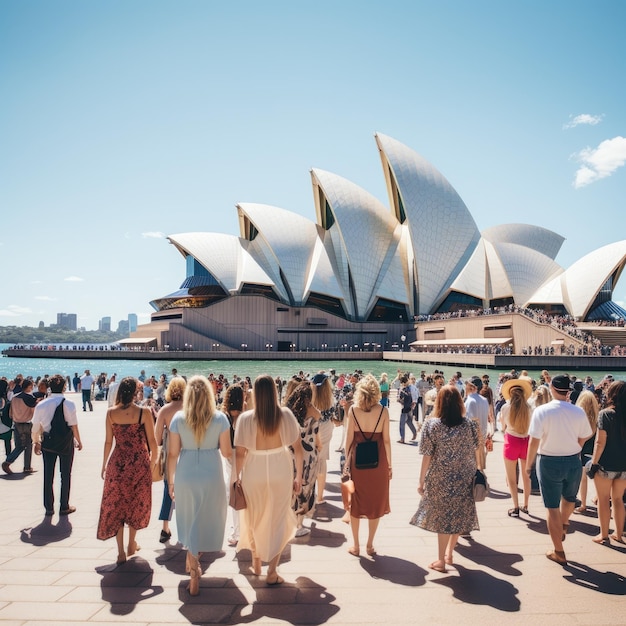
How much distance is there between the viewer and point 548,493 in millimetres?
4070

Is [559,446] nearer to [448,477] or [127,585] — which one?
[448,477]

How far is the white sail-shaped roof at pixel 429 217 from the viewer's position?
4772 cm

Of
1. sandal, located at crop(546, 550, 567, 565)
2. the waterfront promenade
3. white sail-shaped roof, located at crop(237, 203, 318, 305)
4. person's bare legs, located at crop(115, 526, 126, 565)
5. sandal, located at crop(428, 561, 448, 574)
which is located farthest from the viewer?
white sail-shaped roof, located at crop(237, 203, 318, 305)

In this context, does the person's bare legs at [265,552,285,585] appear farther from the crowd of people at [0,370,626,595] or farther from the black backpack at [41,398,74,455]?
the black backpack at [41,398,74,455]

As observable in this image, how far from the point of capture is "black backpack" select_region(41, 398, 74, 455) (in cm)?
524

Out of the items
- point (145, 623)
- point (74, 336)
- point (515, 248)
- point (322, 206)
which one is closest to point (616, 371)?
point (515, 248)

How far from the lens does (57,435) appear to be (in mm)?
5246

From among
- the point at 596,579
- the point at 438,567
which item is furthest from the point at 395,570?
the point at 596,579

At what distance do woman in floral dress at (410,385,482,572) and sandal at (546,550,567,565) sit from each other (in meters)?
0.67

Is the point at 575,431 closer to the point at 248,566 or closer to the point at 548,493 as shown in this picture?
the point at 548,493

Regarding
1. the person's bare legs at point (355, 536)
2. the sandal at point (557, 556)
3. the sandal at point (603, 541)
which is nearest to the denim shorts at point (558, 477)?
the sandal at point (557, 556)

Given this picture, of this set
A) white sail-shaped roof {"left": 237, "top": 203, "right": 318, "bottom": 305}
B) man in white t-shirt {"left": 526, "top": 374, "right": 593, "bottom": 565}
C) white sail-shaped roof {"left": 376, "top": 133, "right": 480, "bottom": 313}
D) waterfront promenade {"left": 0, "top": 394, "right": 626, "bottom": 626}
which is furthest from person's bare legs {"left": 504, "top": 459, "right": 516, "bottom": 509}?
white sail-shaped roof {"left": 237, "top": 203, "right": 318, "bottom": 305}

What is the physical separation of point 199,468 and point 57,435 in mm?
2418

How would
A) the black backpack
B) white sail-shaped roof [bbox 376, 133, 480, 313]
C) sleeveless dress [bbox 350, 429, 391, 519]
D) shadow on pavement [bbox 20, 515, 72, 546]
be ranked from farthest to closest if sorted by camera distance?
Answer: white sail-shaped roof [bbox 376, 133, 480, 313] < the black backpack < shadow on pavement [bbox 20, 515, 72, 546] < sleeveless dress [bbox 350, 429, 391, 519]
